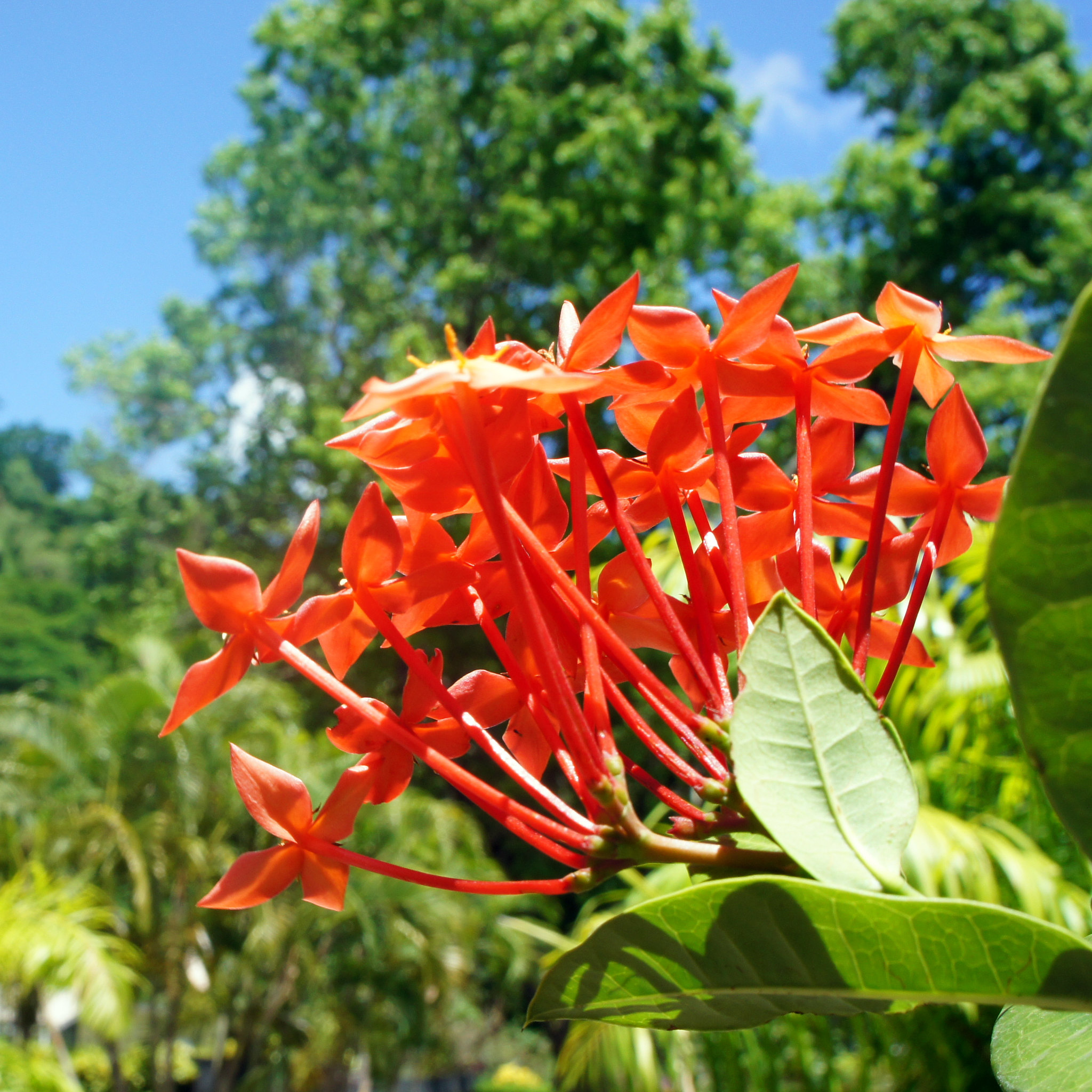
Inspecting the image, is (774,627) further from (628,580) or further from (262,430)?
(262,430)

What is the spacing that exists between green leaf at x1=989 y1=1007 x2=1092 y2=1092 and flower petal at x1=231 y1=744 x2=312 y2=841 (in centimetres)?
26

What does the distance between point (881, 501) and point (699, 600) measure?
0.09 meters

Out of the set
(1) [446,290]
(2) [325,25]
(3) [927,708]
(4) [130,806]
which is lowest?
(4) [130,806]

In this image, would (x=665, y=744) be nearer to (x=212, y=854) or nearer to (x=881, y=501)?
(x=881, y=501)

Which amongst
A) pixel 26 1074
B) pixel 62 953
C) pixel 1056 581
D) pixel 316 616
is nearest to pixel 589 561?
pixel 316 616

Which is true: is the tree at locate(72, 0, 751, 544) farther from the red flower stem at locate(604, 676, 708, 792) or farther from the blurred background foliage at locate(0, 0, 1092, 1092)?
the red flower stem at locate(604, 676, 708, 792)

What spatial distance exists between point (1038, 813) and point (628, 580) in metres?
1.59

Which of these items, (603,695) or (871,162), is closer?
(603,695)

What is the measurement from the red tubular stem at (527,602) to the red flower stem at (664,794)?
24mm

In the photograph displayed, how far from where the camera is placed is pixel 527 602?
0.34 m

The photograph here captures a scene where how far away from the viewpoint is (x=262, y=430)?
1017 centimetres

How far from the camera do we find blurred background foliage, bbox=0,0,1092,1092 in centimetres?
619

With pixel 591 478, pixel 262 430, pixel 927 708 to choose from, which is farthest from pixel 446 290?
pixel 591 478

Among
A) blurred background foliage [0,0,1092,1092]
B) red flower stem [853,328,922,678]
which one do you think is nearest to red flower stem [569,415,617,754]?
red flower stem [853,328,922,678]
